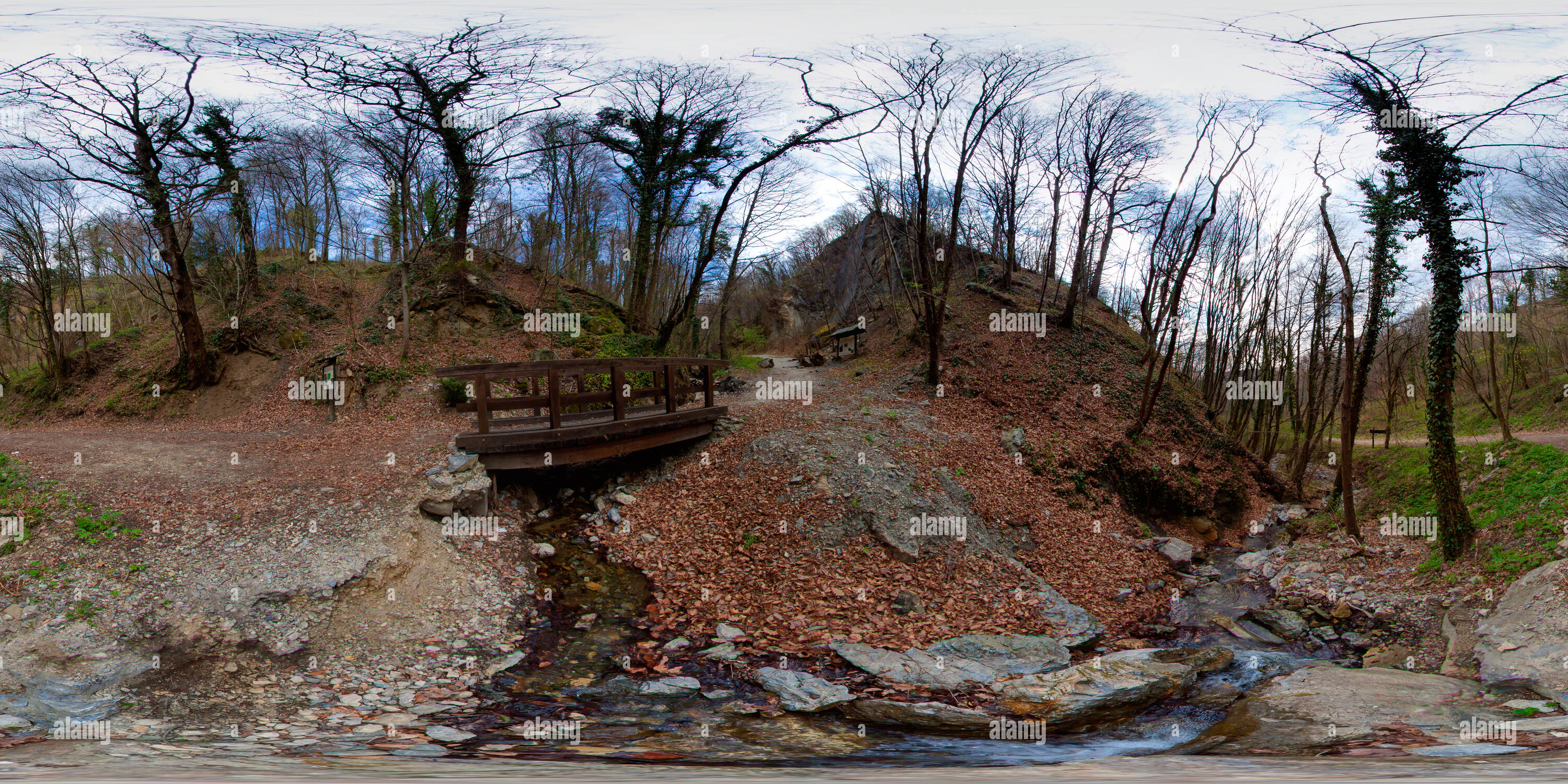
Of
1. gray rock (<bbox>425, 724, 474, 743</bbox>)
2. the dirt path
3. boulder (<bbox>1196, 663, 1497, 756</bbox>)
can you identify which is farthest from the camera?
the dirt path

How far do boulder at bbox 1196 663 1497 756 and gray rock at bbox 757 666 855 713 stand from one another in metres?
3.05

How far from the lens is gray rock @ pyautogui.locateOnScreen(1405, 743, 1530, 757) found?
13.3 ft

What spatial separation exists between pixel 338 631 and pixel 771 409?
30.2 feet

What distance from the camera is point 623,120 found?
1922 cm

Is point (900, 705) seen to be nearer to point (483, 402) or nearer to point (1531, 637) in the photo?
point (1531, 637)

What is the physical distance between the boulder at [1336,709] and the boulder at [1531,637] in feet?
1.29

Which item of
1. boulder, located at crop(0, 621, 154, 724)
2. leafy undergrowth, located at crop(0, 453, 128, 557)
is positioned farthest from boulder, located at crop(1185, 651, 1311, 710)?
leafy undergrowth, located at crop(0, 453, 128, 557)

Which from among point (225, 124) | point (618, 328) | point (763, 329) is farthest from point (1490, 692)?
point (763, 329)

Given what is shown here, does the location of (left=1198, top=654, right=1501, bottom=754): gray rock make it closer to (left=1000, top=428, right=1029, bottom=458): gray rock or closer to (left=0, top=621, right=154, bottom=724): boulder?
(left=1000, top=428, right=1029, bottom=458): gray rock

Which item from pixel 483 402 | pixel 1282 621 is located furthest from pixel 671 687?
pixel 1282 621

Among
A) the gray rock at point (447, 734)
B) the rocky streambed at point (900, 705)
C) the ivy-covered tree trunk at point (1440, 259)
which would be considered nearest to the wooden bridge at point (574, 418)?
the rocky streambed at point (900, 705)

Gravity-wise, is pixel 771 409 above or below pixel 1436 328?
below

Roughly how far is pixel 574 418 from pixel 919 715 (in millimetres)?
8507

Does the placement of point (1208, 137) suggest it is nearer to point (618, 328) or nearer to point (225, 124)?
point (618, 328)
